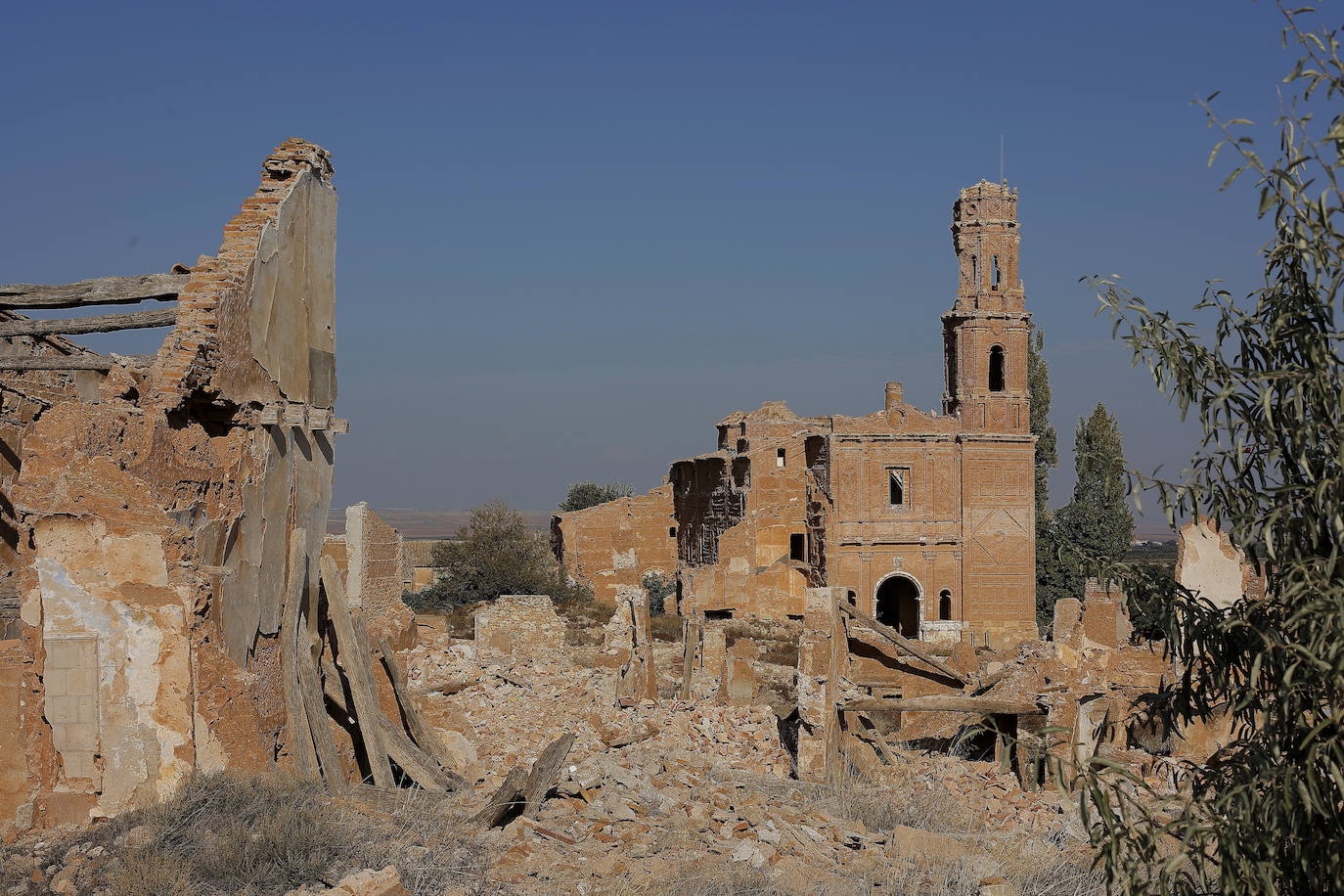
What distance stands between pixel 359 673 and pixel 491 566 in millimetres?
29058

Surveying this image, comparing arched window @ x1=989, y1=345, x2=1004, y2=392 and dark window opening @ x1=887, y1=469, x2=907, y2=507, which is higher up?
arched window @ x1=989, y1=345, x2=1004, y2=392

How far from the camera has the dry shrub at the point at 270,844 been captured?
6980 millimetres

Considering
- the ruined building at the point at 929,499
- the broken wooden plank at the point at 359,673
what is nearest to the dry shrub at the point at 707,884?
the broken wooden plank at the point at 359,673

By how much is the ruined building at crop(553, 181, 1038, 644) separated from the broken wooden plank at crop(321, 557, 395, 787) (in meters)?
25.8

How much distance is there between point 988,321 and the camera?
39.3m

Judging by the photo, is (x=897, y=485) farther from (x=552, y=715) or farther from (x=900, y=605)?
(x=552, y=715)

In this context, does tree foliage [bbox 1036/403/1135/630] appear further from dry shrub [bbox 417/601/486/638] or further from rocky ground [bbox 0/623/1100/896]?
rocky ground [bbox 0/623/1100/896]

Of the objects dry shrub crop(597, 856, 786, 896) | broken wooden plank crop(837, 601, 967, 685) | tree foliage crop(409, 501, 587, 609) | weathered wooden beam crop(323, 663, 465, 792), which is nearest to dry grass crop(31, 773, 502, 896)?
dry shrub crop(597, 856, 786, 896)

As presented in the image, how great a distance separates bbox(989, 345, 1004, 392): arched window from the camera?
131 ft

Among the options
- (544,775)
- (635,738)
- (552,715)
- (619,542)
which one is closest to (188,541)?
(544,775)

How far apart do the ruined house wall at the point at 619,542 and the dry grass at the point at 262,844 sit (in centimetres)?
3622

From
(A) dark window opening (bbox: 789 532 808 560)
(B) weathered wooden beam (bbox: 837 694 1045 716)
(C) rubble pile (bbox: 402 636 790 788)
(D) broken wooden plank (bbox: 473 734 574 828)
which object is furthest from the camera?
(A) dark window opening (bbox: 789 532 808 560)

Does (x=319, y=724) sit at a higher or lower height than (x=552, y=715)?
higher

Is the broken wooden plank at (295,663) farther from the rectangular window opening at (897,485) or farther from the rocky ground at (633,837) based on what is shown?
the rectangular window opening at (897,485)
